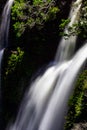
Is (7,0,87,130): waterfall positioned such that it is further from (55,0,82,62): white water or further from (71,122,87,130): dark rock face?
(71,122,87,130): dark rock face

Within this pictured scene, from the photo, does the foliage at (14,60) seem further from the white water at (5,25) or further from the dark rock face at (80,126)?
the dark rock face at (80,126)

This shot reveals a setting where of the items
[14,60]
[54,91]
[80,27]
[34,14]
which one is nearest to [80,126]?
[54,91]

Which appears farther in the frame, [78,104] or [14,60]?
[14,60]

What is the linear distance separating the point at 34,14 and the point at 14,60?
5.17 ft

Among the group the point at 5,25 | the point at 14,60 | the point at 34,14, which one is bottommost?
the point at 14,60

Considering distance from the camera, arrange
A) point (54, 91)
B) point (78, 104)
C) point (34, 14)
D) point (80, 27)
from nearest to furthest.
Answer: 1. point (78, 104)
2. point (54, 91)
3. point (80, 27)
4. point (34, 14)

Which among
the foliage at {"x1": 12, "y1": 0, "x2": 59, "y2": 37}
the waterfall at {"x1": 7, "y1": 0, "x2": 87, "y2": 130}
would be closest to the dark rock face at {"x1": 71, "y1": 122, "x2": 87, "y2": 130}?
the waterfall at {"x1": 7, "y1": 0, "x2": 87, "y2": 130}

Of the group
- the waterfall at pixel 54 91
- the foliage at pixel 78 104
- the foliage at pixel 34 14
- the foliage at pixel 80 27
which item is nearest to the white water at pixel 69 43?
the waterfall at pixel 54 91

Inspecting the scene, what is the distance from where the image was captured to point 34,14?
46.9 feet

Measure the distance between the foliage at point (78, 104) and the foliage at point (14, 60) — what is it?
4.59 m

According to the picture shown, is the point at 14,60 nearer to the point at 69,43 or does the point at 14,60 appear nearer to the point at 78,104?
the point at 69,43

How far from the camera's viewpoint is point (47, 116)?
11102mm

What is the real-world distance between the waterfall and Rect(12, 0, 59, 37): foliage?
27.4 inches

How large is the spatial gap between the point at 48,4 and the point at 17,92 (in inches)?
116
